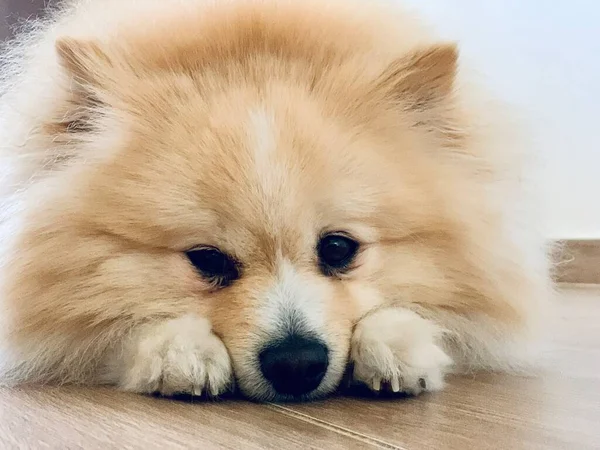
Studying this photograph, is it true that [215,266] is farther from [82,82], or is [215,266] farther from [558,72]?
[558,72]

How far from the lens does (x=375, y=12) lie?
84.6 inches

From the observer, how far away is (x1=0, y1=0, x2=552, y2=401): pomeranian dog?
5.16 ft

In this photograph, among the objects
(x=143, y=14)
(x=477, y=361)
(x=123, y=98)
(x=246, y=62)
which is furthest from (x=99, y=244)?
(x=477, y=361)

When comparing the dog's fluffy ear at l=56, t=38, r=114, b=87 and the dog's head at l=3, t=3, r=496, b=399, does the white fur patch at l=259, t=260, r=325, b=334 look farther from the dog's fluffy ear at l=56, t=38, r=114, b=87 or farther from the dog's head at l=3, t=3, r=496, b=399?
the dog's fluffy ear at l=56, t=38, r=114, b=87

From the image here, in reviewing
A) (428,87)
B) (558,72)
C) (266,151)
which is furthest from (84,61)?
(558,72)

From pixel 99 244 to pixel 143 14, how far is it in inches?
29.7

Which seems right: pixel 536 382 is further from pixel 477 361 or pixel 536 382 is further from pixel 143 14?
pixel 143 14

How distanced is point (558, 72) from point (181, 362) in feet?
10.4

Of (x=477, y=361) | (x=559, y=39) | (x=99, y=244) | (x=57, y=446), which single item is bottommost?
(x=57, y=446)

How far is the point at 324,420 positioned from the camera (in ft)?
4.43

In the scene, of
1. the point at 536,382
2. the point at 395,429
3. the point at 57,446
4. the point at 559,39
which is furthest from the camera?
the point at 559,39

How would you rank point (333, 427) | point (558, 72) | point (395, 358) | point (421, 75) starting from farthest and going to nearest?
1. point (558, 72)
2. point (421, 75)
3. point (395, 358)
4. point (333, 427)

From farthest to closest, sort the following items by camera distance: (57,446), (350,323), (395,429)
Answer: (350,323) → (395,429) → (57,446)

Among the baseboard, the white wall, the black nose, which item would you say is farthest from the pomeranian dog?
the baseboard
